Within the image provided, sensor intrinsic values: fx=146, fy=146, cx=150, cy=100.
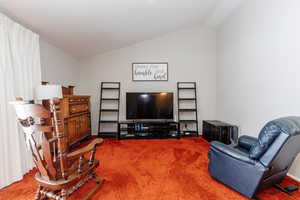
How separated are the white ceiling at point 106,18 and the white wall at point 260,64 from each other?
690 millimetres

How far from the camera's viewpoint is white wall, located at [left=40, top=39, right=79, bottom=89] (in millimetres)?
3047

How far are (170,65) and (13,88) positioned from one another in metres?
3.62

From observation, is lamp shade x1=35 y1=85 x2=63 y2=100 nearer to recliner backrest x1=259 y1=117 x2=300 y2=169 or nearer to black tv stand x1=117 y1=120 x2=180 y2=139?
black tv stand x1=117 y1=120 x2=180 y2=139

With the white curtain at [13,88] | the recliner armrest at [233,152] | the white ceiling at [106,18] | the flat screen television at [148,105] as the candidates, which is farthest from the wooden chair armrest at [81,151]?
the flat screen television at [148,105]

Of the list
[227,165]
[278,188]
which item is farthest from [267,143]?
[278,188]

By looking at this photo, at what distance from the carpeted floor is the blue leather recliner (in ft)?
0.63

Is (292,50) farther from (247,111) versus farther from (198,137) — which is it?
(198,137)

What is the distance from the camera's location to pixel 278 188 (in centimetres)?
190

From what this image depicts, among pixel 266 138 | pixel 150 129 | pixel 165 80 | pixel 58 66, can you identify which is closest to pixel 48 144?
pixel 266 138

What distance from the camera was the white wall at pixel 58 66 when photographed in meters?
3.05

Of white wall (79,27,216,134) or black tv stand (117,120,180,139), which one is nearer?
black tv stand (117,120,180,139)

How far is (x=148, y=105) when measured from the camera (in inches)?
163

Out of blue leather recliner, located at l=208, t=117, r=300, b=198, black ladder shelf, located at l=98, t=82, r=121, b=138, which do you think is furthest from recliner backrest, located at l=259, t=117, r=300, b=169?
black ladder shelf, located at l=98, t=82, r=121, b=138

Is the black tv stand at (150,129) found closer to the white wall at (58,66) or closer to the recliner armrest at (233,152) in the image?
the white wall at (58,66)
